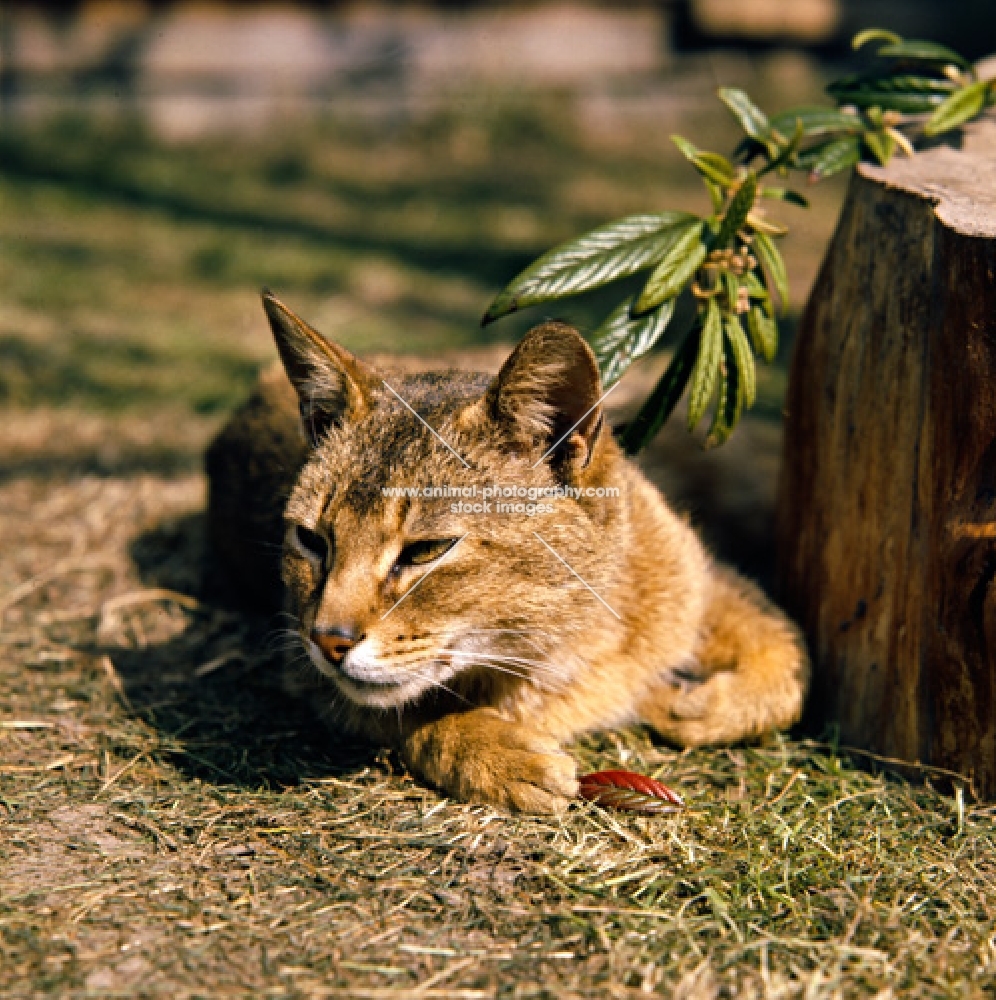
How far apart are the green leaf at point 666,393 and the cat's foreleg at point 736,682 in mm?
720

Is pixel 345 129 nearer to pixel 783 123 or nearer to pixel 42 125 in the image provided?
pixel 42 125

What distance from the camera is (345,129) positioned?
35.2 ft

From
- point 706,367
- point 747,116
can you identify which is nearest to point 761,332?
point 706,367

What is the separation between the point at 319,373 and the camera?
11.3 ft

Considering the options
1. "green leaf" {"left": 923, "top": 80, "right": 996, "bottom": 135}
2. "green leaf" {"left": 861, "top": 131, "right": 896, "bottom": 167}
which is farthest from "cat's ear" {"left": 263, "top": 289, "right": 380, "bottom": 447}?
"green leaf" {"left": 923, "top": 80, "right": 996, "bottom": 135}

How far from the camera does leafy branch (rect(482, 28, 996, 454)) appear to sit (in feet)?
11.4

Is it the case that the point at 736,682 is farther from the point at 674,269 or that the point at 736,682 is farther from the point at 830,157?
the point at 830,157

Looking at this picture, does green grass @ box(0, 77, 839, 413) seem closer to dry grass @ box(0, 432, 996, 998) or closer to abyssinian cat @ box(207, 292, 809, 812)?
abyssinian cat @ box(207, 292, 809, 812)

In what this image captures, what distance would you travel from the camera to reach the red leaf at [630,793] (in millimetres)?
3275

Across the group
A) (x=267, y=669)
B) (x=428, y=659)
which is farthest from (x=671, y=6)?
(x=428, y=659)

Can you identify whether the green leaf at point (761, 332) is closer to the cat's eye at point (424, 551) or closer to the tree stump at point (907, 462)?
the tree stump at point (907, 462)

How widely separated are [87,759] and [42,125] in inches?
330

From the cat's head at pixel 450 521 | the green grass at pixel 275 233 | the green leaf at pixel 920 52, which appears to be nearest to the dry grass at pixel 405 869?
the cat's head at pixel 450 521

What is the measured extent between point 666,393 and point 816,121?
3.29 ft
